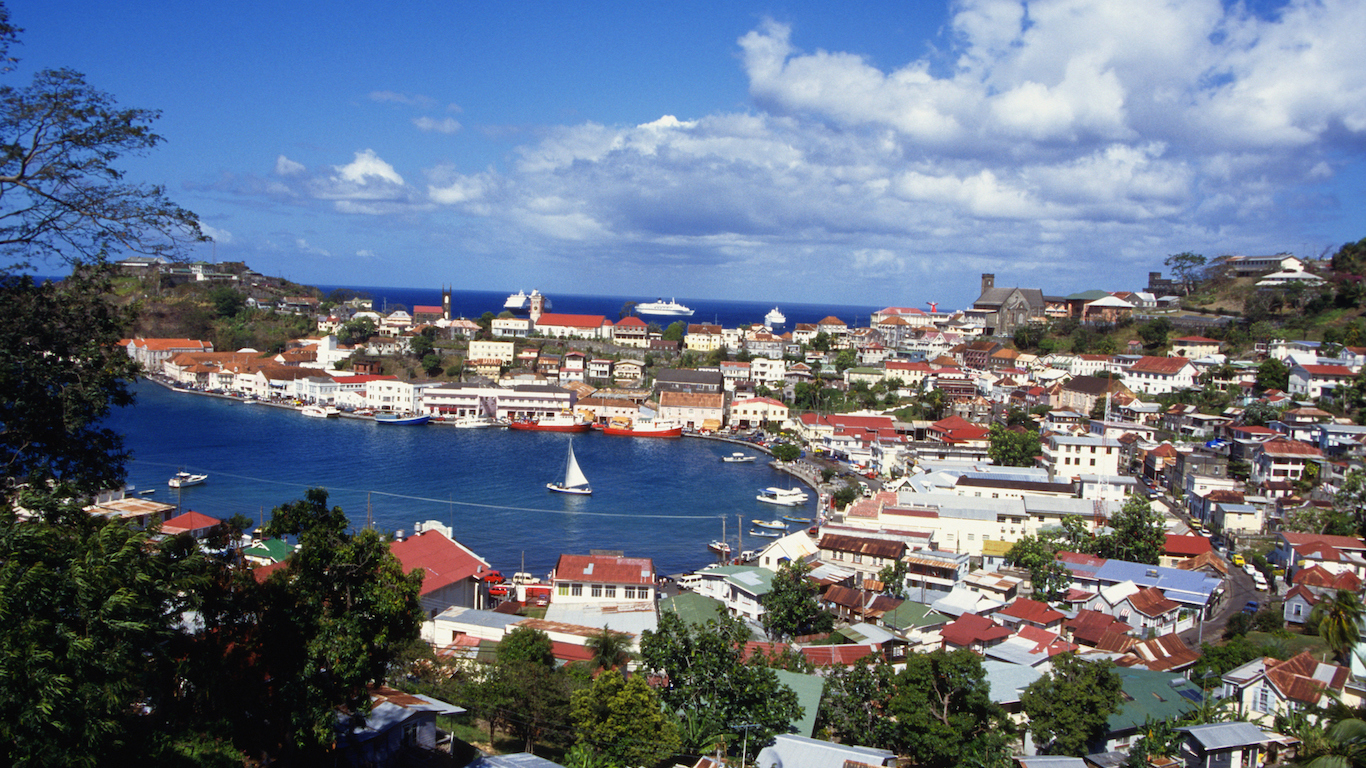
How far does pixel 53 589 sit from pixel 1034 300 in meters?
35.1

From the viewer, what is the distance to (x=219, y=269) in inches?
1556

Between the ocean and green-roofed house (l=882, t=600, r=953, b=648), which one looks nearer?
green-roofed house (l=882, t=600, r=953, b=648)

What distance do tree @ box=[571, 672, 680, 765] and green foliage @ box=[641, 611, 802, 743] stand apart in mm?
469

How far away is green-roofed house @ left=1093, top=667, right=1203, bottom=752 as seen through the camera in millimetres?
6609

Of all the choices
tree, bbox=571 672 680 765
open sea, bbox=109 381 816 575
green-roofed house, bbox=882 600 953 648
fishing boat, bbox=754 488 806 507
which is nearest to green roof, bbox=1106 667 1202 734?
green-roofed house, bbox=882 600 953 648

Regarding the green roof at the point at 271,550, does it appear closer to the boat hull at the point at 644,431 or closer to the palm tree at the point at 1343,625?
the palm tree at the point at 1343,625

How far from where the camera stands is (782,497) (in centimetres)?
1673

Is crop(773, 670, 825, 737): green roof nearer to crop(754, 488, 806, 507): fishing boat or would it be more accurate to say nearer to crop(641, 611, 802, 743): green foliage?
crop(641, 611, 802, 743): green foliage

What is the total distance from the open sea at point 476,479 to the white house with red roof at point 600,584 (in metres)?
2.44

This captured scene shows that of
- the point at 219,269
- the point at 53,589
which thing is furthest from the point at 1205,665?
the point at 219,269

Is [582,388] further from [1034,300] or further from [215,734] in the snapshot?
[215,734]

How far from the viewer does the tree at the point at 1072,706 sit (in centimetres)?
624

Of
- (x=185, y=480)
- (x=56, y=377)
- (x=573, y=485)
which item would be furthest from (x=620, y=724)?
(x=185, y=480)

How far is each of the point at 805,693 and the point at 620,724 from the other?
174cm
